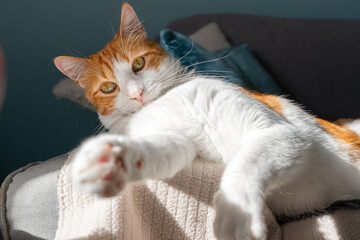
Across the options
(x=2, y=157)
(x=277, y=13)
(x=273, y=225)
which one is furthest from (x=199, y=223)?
(x=277, y=13)

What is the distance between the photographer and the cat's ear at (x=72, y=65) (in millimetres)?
1134

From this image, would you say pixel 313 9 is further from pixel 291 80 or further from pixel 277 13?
pixel 291 80

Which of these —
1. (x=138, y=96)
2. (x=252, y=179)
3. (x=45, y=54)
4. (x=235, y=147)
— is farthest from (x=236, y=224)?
(x=45, y=54)

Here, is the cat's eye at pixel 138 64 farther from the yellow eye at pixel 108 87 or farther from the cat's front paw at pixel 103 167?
the cat's front paw at pixel 103 167

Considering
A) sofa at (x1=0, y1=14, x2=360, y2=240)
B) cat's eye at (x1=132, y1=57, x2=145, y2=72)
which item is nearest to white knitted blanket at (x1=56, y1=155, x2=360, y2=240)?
cat's eye at (x1=132, y1=57, x2=145, y2=72)

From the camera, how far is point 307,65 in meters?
1.93

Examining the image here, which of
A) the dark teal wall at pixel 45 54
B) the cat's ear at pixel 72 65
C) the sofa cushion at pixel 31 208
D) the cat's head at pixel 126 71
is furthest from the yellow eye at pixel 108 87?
the dark teal wall at pixel 45 54

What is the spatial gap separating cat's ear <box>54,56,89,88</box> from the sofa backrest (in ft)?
3.69

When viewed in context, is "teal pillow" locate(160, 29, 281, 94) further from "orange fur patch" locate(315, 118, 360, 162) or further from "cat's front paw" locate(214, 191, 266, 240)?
"cat's front paw" locate(214, 191, 266, 240)

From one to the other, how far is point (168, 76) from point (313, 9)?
1.70 metres

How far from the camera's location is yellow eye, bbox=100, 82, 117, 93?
1086 mm

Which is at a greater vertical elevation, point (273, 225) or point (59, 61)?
point (59, 61)

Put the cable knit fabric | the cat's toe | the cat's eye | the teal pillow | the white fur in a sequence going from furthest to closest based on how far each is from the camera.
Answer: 1. the teal pillow
2. the cat's eye
3. the cable knit fabric
4. the white fur
5. the cat's toe

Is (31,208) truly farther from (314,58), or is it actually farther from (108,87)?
(314,58)
